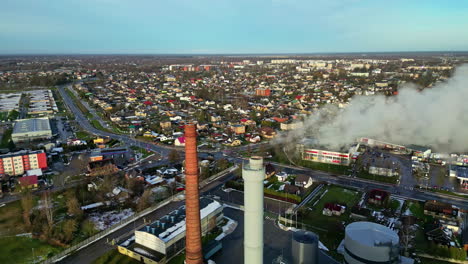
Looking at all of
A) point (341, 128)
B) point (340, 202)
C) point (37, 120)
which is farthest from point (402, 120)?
point (37, 120)

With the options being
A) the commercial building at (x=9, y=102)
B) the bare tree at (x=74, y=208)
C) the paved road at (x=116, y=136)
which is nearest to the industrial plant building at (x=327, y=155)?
the paved road at (x=116, y=136)

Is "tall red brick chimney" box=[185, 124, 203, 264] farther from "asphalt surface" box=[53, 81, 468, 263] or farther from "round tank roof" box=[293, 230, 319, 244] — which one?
"round tank roof" box=[293, 230, 319, 244]

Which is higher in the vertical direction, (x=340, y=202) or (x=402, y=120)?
(x=402, y=120)

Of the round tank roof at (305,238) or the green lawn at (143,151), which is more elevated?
the round tank roof at (305,238)

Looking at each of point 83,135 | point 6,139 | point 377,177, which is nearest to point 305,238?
point 377,177

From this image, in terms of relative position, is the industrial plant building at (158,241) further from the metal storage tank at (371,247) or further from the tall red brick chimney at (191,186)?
the metal storage tank at (371,247)

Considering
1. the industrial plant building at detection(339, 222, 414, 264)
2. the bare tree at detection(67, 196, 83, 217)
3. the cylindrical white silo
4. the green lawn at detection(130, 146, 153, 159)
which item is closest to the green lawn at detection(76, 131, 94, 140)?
the green lawn at detection(130, 146, 153, 159)

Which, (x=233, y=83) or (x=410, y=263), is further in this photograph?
(x=233, y=83)

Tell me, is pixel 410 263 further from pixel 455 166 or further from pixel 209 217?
pixel 455 166
